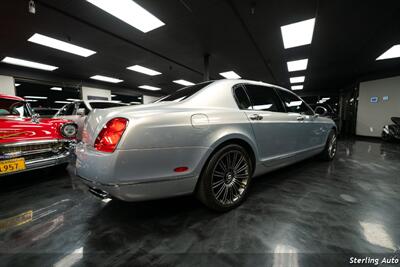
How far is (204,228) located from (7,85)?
10.0 metres

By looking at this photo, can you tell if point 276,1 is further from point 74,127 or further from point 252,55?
point 74,127

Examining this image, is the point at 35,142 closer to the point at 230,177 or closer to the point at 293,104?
the point at 230,177

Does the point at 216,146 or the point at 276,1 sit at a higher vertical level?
the point at 276,1

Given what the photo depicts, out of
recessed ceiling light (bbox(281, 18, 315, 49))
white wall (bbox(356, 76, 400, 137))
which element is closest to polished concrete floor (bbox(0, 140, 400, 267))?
recessed ceiling light (bbox(281, 18, 315, 49))

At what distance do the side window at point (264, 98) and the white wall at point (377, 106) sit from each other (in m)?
9.12

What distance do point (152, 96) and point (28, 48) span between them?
987 centimetres

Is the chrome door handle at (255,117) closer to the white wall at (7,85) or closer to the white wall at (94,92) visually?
the white wall at (7,85)

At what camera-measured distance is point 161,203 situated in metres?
1.76

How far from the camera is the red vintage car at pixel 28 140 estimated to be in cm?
191

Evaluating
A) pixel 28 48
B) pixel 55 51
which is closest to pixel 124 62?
pixel 55 51

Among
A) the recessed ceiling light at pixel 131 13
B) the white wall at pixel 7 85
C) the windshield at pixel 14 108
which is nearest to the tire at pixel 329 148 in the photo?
the recessed ceiling light at pixel 131 13

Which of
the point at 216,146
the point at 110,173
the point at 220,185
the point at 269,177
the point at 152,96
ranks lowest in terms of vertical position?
the point at 269,177

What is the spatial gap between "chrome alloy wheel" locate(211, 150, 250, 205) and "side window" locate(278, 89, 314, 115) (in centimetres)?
118

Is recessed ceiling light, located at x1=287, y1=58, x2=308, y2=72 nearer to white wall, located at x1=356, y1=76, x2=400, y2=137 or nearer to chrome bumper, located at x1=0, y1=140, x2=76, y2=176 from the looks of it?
white wall, located at x1=356, y1=76, x2=400, y2=137
